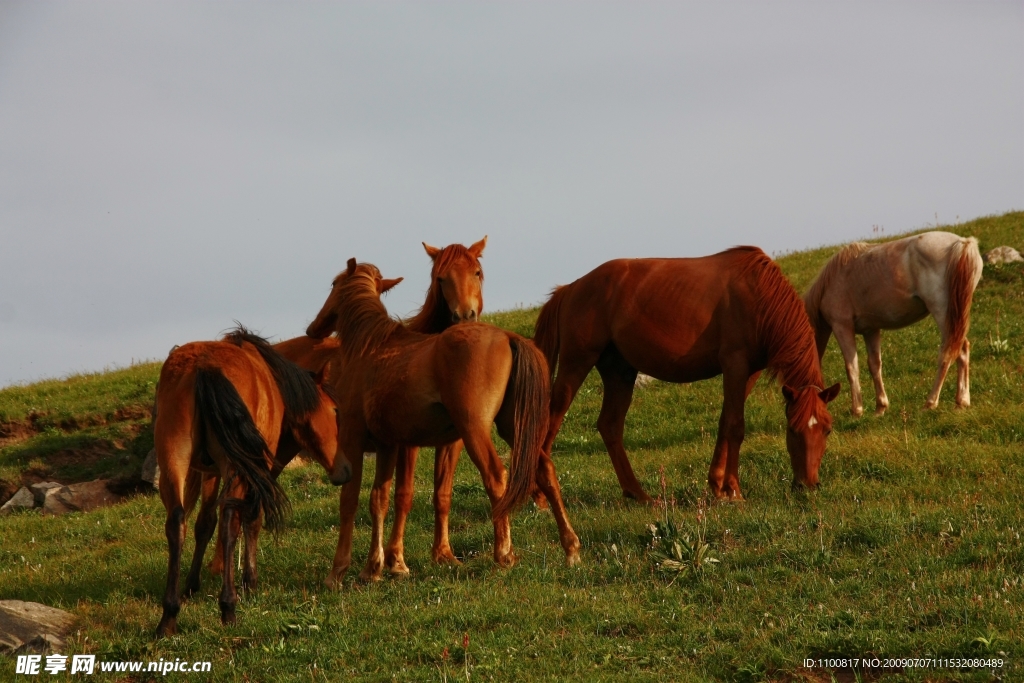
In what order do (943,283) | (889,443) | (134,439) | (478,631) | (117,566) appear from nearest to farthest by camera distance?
(478,631) < (117,566) < (889,443) < (943,283) < (134,439)

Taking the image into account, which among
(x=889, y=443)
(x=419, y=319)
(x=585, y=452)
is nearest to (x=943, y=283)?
(x=889, y=443)

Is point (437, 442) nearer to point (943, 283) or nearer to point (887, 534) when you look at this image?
point (887, 534)

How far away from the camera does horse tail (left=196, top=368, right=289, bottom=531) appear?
7695 mm

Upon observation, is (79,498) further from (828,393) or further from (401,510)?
(828,393)

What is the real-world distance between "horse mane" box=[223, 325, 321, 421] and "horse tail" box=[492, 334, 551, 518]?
6.55ft

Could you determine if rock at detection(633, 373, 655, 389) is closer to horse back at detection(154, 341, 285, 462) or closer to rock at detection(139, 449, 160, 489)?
rock at detection(139, 449, 160, 489)

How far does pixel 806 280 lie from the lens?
68.8 feet

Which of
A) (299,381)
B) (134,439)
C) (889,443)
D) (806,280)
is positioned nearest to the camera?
(299,381)

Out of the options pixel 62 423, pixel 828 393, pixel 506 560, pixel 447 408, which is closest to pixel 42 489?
pixel 62 423

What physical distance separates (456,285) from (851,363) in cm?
777

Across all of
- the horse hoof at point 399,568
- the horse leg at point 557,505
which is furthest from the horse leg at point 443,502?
the horse leg at point 557,505

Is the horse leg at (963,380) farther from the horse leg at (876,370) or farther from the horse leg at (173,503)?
the horse leg at (173,503)

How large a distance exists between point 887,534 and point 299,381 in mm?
5251

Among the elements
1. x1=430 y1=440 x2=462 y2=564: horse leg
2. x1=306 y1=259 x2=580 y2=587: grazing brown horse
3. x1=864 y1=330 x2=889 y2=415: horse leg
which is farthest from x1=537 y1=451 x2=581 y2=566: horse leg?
x1=864 y1=330 x2=889 y2=415: horse leg
